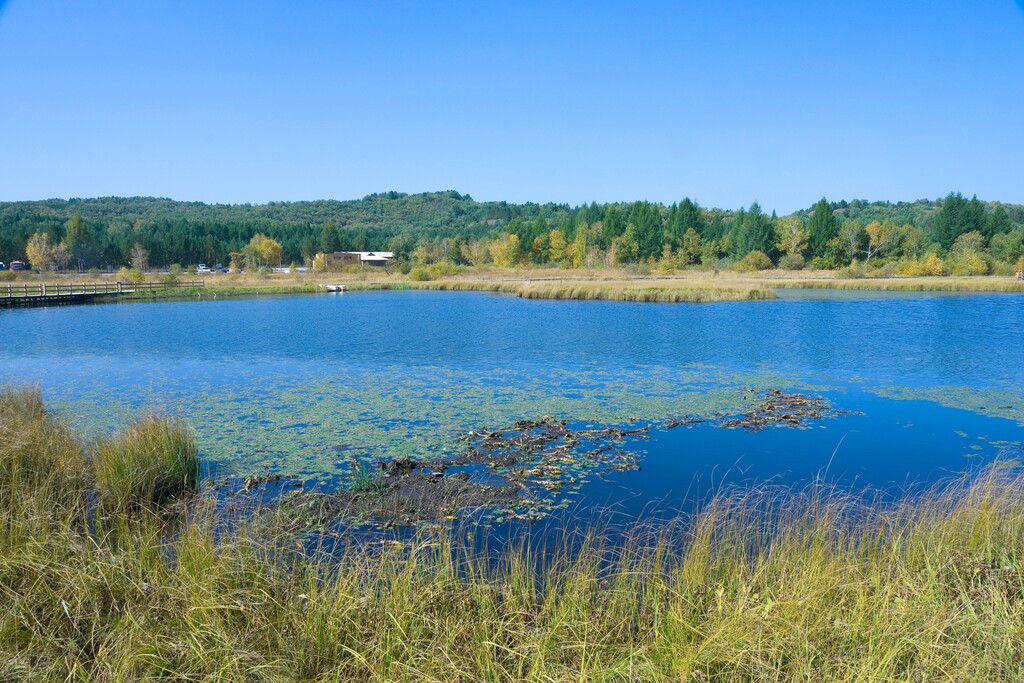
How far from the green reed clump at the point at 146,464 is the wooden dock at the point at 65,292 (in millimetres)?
40994

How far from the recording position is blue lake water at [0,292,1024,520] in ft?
31.1

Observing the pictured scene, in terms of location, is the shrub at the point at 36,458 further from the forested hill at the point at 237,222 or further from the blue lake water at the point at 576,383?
the forested hill at the point at 237,222

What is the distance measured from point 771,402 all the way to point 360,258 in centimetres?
10296

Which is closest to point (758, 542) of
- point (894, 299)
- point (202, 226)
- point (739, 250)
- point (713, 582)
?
point (713, 582)

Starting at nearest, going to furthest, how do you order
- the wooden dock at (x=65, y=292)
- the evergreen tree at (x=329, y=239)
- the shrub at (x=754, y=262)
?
the wooden dock at (x=65, y=292) < the shrub at (x=754, y=262) < the evergreen tree at (x=329, y=239)

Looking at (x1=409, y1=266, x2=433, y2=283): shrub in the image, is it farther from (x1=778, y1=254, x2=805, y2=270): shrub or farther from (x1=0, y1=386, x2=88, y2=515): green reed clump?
(x1=0, y1=386, x2=88, y2=515): green reed clump

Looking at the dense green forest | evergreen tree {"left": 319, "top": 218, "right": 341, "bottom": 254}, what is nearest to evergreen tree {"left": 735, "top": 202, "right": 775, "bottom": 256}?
the dense green forest

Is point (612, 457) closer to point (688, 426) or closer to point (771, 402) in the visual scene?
point (688, 426)

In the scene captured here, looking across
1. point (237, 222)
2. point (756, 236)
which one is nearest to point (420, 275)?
point (756, 236)

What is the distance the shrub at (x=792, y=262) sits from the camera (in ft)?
249

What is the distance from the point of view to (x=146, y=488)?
7.49 metres

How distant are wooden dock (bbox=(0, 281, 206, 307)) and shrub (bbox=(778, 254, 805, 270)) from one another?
60892 mm

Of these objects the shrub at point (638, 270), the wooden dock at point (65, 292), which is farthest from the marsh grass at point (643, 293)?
the wooden dock at point (65, 292)

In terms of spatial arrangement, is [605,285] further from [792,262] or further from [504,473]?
[504,473]
